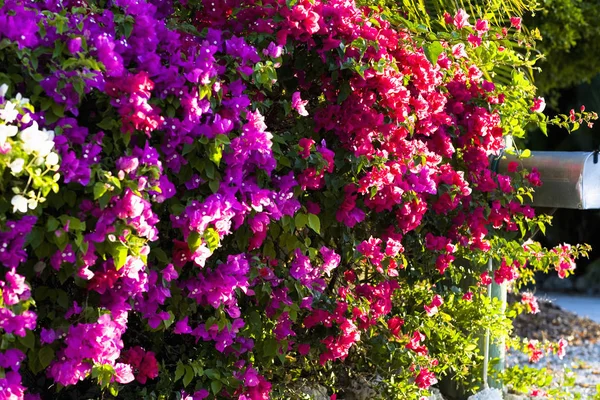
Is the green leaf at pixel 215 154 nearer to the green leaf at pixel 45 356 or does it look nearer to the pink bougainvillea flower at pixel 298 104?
the pink bougainvillea flower at pixel 298 104

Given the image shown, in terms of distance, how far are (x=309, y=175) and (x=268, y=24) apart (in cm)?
46

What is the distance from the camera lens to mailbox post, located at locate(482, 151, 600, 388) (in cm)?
343

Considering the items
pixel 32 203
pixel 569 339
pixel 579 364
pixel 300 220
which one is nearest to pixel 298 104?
pixel 300 220

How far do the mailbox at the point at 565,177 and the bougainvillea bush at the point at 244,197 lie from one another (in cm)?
12

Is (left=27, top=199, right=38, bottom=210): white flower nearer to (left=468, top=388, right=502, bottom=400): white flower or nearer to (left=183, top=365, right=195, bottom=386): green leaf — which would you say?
(left=183, top=365, right=195, bottom=386): green leaf

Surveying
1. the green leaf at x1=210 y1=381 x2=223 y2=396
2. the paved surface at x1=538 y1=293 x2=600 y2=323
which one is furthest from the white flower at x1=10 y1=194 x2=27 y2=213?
the paved surface at x1=538 y1=293 x2=600 y2=323

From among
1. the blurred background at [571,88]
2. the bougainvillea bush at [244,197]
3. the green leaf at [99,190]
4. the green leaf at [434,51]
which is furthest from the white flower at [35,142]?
the blurred background at [571,88]

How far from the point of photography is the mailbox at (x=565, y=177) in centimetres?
343

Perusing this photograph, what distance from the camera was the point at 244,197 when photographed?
240 centimetres

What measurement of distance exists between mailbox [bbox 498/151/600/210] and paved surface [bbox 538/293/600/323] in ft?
17.1

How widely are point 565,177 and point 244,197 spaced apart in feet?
5.29

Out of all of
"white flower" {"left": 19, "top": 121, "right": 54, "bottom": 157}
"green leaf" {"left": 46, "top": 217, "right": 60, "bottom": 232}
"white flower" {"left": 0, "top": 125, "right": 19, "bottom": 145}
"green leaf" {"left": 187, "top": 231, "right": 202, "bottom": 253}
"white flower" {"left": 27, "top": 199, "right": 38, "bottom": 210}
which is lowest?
"green leaf" {"left": 187, "top": 231, "right": 202, "bottom": 253}

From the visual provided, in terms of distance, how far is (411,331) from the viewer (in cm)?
320

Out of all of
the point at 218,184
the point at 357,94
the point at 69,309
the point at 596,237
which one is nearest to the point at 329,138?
the point at 357,94
